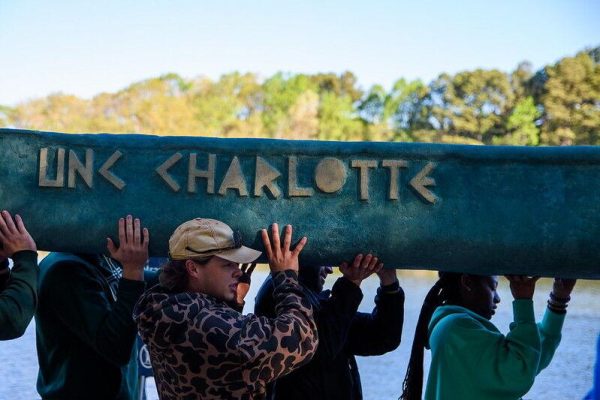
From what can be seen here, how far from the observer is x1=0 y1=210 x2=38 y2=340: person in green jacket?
284cm

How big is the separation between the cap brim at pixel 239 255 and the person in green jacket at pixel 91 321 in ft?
1.52

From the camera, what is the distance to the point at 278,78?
45.1 metres

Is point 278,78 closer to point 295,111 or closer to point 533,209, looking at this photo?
point 295,111

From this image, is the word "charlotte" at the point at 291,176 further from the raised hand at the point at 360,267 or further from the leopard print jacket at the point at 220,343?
the leopard print jacket at the point at 220,343

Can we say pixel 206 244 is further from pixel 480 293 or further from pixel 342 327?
pixel 480 293

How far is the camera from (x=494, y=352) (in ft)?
10.2

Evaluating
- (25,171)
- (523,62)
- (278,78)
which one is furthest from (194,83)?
(25,171)

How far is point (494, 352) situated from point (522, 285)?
299 millimetres

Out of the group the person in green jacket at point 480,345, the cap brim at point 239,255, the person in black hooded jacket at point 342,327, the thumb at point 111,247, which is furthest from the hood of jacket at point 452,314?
the thumb at point 111,247

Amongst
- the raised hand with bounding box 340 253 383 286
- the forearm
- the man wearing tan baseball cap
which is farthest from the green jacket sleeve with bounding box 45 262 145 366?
the raised hand with bounding box 340 253 383 286

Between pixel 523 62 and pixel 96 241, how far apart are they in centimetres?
3867

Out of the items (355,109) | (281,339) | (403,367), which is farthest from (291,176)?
(355,109)

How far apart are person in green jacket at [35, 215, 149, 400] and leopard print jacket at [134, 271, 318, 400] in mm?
394

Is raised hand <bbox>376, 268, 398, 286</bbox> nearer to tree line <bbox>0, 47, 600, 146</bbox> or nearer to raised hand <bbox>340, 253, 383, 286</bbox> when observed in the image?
raised hand <bbox>340, 253, 383, 286</bbox>
